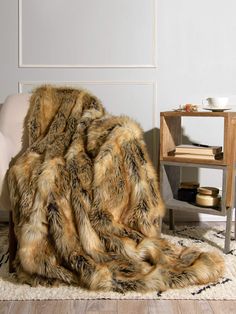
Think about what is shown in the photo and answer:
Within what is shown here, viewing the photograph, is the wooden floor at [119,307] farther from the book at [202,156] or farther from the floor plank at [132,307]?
the book at [202,156]

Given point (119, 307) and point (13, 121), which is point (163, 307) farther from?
point (13, 121)

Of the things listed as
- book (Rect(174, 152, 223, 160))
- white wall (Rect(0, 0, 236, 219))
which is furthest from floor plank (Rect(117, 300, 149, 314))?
white wall (Rect(0, 0, 236, 219))

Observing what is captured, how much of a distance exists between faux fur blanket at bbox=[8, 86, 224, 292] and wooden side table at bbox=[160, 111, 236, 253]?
316mm

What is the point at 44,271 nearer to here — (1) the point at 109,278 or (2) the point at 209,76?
(1) the point at 109,278

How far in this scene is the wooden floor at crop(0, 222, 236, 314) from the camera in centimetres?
198

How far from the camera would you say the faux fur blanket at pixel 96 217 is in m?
2.21

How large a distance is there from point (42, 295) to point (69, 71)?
1.68 metres

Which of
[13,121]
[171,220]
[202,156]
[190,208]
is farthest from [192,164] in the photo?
[13,121]

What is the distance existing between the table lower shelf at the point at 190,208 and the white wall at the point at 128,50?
0.70 meters

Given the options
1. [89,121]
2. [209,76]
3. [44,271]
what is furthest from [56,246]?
[209,76]

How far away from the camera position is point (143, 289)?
2.14 metres

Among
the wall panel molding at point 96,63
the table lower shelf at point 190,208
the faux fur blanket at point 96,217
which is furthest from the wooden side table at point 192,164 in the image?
the wall panel molding at point 96,63

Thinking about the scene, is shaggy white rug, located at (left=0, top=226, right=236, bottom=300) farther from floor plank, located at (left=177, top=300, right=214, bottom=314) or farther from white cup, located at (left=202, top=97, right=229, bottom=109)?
white cup, located at (left=202, top=97, right=229, bottom=109)

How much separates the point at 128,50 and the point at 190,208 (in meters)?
1.18
